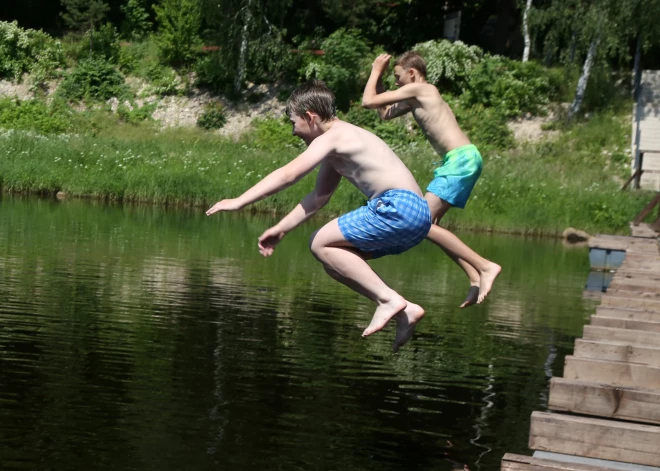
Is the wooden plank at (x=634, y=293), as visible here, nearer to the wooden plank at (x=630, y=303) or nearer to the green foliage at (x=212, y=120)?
the wooden plank at (x=630, y=303)

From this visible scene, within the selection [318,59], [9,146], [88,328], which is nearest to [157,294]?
[88,328]

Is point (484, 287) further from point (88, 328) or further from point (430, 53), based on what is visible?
point (430, 53)

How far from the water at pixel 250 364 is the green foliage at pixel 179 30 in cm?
2415

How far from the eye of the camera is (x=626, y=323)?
7.92m

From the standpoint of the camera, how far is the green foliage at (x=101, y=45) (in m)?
41.9

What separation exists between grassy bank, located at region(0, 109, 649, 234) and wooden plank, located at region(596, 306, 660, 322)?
1827 cm

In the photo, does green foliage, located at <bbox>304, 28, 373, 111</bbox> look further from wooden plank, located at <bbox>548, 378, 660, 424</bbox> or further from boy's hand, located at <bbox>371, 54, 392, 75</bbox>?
wooden plank, located at <bbox>548, 378, 660, 424</bbox>

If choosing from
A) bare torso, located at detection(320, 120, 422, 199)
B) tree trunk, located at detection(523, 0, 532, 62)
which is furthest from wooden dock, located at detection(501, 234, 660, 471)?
tree trunk, located at detection(523, 0, 532, 62)

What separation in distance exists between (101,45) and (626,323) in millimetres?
36584

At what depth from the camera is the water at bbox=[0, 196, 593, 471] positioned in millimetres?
6707

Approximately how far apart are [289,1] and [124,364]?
30.7 meters

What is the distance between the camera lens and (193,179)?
28.6 meters

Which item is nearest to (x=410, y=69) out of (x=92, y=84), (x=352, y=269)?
(x=352, y=269)

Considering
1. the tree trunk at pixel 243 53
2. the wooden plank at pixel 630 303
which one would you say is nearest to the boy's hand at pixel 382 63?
the wooden plank at pixel 630 303
